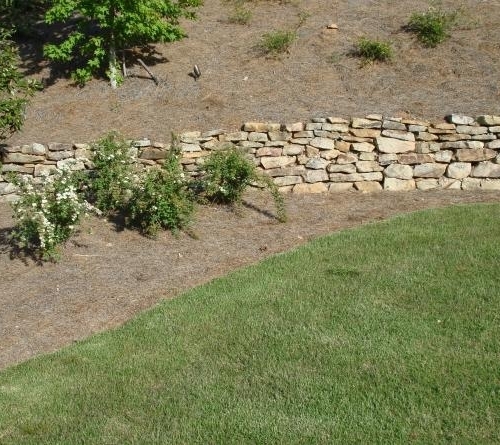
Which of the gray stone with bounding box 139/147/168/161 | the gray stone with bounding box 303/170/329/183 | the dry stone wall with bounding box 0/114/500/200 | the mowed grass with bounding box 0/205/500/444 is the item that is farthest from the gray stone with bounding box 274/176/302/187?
the mowed grass with bounding box 0/205/500/444

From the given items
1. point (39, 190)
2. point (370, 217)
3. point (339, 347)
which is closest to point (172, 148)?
point (39, 190)

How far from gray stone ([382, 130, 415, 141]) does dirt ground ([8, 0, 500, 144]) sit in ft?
1.87

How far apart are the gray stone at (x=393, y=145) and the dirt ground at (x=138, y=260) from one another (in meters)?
0.63

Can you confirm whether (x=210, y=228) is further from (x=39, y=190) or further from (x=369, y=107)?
Result: (x=369, y=107)

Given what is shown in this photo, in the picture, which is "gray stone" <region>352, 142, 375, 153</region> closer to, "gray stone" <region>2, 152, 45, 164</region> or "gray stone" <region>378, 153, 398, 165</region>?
"gray stone" <region>378, 153, 398, 165</region>

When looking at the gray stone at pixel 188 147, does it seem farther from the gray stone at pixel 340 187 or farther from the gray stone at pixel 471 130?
the gray stone at pixel 471 130

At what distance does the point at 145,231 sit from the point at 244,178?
1472mm

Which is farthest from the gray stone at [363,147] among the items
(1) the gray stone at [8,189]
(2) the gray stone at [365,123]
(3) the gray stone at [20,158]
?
(1) the gray stone at [8,189]

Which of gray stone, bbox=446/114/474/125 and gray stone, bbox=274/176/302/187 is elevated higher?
gray stone, bbox=446/114/474/125

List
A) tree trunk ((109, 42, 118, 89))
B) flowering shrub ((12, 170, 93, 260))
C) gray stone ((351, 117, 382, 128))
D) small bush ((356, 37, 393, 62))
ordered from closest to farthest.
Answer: flowering shrub ((12, 170, 93, 260)) → gray stone ((351, 117, 382, 128)) → small bush ((356, 37, 393, 62)) → tree trunk ((109, 42, 118, 89))

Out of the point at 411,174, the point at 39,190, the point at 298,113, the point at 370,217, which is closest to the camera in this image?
the point at 39,190

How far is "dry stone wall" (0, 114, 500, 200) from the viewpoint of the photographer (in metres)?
9.09

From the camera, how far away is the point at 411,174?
9.14 metres

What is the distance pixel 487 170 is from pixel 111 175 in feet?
16.2
